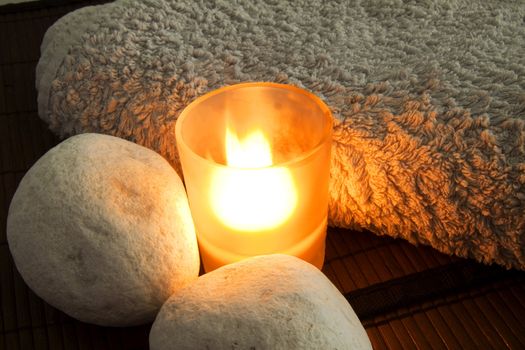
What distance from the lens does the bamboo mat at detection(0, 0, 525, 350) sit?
59 cm

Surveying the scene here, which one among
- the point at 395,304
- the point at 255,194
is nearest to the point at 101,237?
the point at 255,194

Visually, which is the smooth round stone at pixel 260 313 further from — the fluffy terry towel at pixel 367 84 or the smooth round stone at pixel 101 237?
the fluffy terry towel at pixel 367 84

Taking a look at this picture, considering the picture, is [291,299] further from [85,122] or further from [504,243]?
[85,122]

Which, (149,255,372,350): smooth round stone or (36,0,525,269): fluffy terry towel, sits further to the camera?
(36,0,525,269): fluffy terry towel

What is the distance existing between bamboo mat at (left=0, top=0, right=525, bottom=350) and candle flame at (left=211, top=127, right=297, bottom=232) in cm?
13

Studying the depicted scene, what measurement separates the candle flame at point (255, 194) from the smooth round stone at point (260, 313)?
0.17ft

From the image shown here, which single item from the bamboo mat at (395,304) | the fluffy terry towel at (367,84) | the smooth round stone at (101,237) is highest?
the fluffy terry towel at (367,84)

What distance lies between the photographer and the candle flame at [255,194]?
536 millimetres

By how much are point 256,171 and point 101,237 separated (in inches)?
5.9

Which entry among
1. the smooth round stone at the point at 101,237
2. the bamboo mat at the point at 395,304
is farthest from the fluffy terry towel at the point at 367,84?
the smooth round stone at the point at 101,237

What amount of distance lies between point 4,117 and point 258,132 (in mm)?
446

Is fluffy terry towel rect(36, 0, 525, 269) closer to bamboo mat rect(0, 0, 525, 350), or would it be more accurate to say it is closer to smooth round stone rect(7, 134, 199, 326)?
bamboo mat rect(0, 0, 525, 350)

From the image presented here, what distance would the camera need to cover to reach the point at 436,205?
0.61 m

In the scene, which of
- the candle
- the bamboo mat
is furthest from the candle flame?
the bamboo mat
